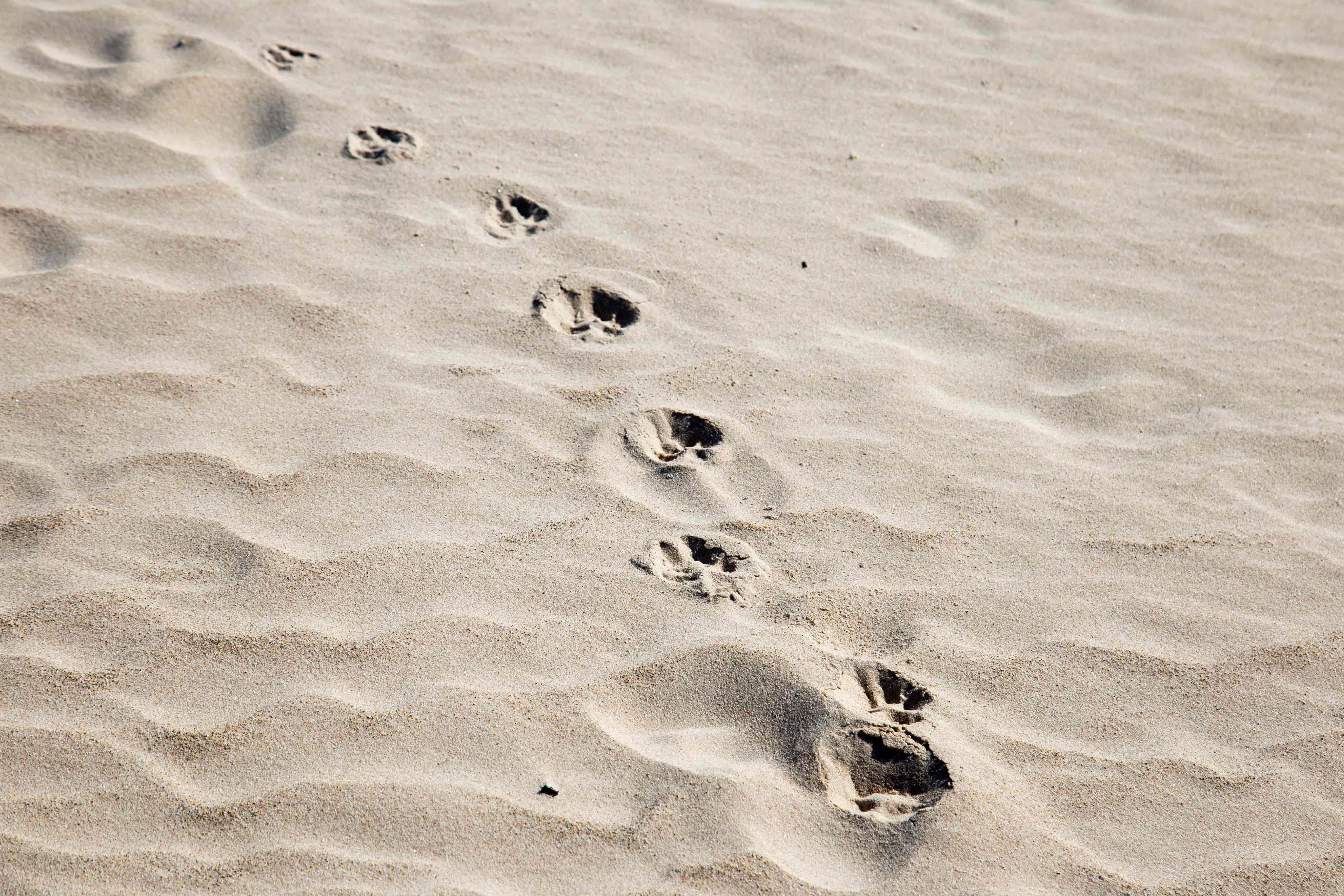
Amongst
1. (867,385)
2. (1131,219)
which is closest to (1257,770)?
(867,385)

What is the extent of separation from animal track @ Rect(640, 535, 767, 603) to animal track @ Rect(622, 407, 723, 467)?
0.21 m

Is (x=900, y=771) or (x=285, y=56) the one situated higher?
(x=285, y=56)

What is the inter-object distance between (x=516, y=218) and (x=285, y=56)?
1.00 metres

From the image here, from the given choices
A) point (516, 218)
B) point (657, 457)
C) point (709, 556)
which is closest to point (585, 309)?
point (516, 218)

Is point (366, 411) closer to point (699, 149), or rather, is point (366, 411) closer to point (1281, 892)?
point (699, 149)

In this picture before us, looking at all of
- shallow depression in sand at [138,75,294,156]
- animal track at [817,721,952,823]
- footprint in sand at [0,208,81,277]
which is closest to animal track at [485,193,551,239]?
shallow depression in sand at [138,75,294,156]

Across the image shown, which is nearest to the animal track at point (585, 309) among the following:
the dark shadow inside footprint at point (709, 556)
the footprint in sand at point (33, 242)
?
the dark shadow inside footprint at point (709, 556)

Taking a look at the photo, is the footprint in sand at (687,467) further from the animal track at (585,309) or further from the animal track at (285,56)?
the animal track at (285,56)

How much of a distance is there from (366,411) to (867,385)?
1.12 metres

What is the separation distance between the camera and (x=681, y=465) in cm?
223

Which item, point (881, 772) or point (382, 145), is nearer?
point (881, 772)

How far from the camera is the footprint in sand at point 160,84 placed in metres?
2.90

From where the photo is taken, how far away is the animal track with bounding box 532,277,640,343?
2.52m

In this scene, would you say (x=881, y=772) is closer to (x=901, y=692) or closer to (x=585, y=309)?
(x=901, y=692)
